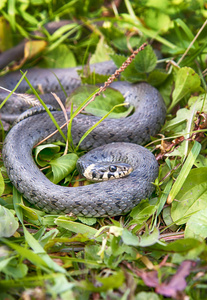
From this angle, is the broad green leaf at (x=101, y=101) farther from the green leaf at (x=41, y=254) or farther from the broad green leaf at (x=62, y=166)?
the green leaf at (x=41, y=254)

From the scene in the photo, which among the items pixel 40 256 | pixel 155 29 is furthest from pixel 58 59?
pixel 40 256

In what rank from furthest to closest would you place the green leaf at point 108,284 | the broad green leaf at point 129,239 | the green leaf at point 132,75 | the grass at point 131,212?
the green leaf at point 132,75
the broad green leaf at point 129,239
the grass at point 131,212
the green leaf at point 108,284

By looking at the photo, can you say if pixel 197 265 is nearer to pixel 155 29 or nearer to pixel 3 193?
pixel 3 193

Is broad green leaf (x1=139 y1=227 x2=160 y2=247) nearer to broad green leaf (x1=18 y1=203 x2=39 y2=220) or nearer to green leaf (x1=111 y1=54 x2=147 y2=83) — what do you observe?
broad green leaf (x1=18 y1=203 x2=39 y2=220)

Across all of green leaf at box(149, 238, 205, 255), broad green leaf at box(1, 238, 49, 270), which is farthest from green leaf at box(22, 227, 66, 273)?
green leaf at box(149, 238, 205, 255)

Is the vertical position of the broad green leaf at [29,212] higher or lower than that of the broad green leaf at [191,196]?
higher

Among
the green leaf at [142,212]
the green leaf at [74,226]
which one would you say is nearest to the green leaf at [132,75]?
the green leaf at [142,212]
